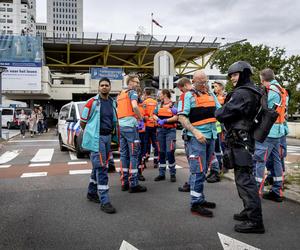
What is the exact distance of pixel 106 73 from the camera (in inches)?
1393

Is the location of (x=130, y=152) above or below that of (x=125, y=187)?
above

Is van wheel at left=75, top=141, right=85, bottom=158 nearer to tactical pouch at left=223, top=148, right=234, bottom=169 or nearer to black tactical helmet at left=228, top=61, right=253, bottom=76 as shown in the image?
tactical pouch at left=223, top=148, right=234, bottom=169

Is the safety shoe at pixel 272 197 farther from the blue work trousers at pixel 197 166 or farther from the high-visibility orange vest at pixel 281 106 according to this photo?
the blue work trousers at pixel 197 166

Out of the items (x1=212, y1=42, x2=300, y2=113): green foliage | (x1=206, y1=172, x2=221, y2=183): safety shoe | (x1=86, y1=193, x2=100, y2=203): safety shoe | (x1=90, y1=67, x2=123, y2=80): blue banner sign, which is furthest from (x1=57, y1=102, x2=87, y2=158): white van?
(x1=90, y1=67, x2=123, y2=80): blue banner sign

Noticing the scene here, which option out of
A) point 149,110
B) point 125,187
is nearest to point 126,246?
point 125,187

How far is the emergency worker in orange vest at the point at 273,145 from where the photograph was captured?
4.99m

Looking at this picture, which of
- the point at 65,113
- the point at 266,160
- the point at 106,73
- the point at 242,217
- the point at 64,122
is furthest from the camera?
the point at 106,73

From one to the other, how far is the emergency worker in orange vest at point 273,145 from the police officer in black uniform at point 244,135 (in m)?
1.17

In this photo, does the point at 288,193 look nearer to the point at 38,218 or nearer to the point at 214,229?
the point at 214,229

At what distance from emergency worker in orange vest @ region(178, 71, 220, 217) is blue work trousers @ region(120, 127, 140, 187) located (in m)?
1.33

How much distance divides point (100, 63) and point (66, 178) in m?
38.5

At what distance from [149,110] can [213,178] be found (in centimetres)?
239

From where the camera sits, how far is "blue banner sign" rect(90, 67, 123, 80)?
113ft

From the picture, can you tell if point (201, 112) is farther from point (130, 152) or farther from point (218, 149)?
point (218, 149)
